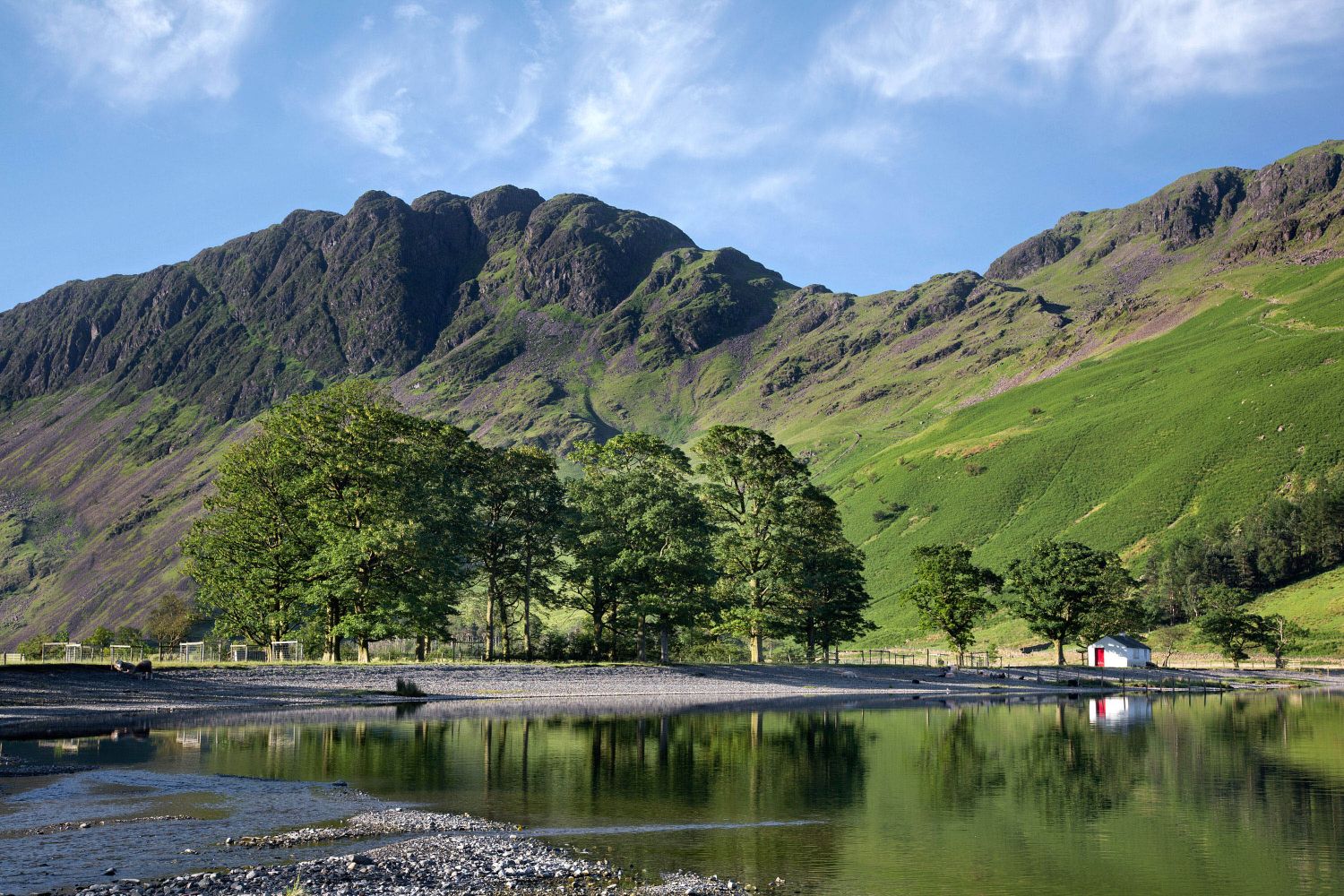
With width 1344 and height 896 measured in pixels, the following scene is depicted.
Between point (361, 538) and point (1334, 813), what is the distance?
2117 inches

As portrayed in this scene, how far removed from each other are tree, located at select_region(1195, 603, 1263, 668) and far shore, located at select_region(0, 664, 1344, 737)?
21.9 meters

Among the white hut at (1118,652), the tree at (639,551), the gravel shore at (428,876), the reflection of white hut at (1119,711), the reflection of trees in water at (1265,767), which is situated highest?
the tree at (639,551)

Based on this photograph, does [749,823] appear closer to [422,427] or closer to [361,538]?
[361,538]

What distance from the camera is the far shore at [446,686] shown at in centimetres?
4584

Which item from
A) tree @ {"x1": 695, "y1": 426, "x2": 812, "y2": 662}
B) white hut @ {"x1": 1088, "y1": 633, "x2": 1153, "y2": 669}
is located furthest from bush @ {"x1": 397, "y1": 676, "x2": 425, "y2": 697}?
white hut @ {"x1": 1088, "y1": 633, "x2": 1153, "y2": 669}

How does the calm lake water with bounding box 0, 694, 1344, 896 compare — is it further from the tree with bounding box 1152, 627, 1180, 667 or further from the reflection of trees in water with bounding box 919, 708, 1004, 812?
the tree with bounding box 1152, 627, 1180, 667

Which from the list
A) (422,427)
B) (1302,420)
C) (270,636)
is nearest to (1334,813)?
(422,427)

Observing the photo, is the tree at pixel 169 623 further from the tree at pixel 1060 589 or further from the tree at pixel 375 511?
the tree at pixel 1060 589

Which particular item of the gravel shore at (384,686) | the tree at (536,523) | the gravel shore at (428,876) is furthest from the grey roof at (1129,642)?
the gravel shore at (428,876)

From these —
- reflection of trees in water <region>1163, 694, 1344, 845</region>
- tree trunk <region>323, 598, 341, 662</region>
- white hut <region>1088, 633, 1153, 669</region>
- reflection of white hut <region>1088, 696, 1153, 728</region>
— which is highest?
tree trunk <region>323, 598, 341, 662</region>

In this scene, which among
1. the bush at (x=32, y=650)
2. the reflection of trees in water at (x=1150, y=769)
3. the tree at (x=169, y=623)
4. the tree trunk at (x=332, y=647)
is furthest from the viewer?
the tree at (x=169, y=623)

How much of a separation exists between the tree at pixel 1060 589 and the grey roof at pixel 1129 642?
16.5 m

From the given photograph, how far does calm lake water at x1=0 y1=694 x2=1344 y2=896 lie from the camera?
18938 mm

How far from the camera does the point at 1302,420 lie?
174 m
